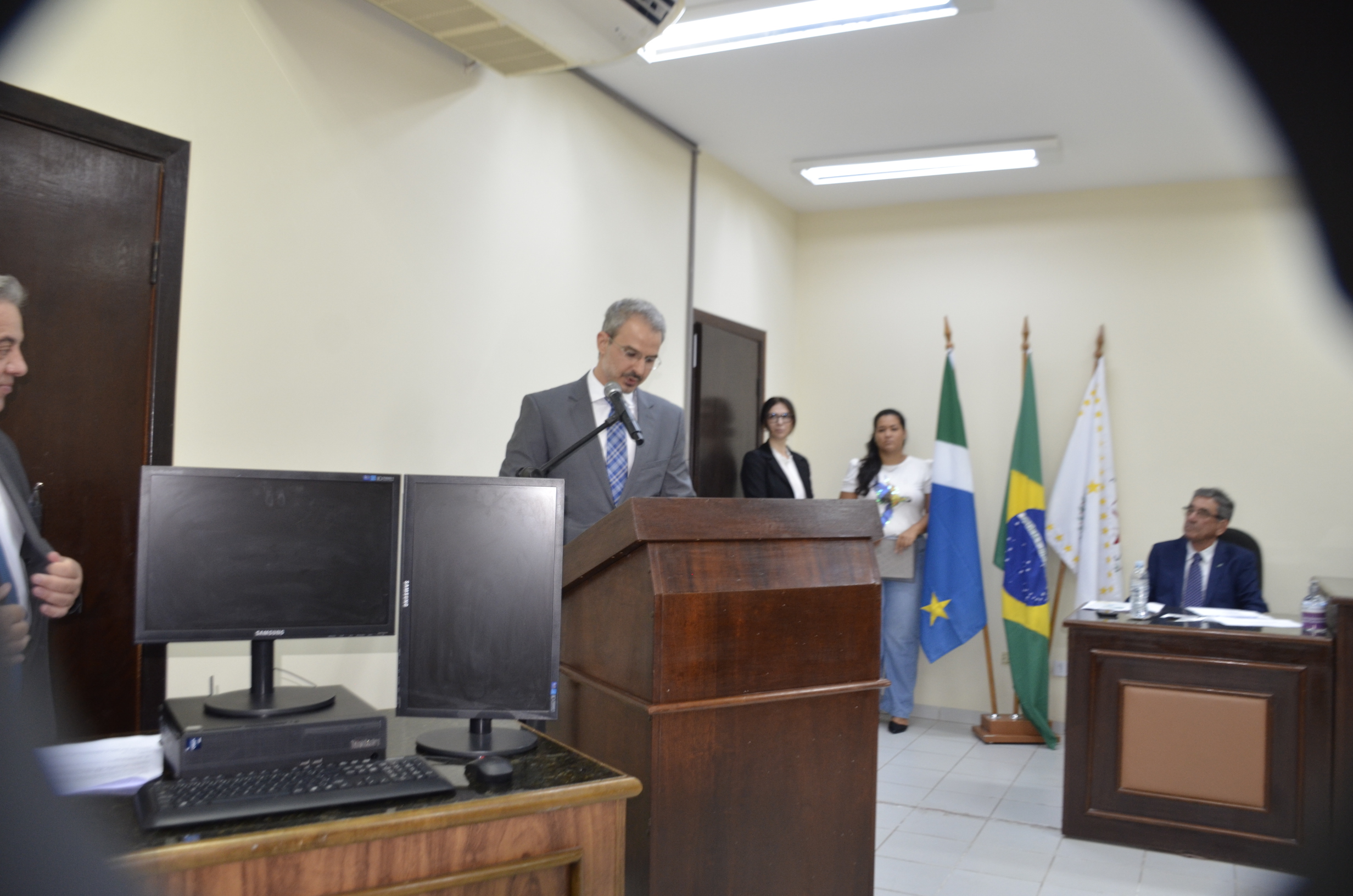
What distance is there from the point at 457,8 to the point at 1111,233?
13.7 feet

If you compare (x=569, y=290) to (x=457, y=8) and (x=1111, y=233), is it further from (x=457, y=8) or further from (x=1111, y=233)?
(x=1111, y=233)

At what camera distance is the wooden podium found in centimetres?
174

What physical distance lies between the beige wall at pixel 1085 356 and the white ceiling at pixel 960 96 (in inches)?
13.4

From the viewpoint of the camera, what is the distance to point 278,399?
287 cm

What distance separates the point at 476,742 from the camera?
1.63 meters

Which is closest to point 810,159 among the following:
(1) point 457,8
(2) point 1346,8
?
(1) point 457,8

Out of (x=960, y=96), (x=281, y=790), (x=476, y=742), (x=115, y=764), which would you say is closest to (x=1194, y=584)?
(x=960, y=96)

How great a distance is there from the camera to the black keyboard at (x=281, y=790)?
48.3 inches

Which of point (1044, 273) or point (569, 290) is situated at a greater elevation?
point (1044, 273)

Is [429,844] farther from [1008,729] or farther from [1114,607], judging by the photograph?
[1008,729]

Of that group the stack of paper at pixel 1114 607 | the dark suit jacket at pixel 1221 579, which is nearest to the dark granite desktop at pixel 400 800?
the stack of paper at pixel 1114 607

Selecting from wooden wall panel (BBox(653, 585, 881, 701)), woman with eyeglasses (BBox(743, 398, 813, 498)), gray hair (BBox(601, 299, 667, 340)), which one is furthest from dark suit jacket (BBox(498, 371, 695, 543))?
woman with eyeglasses (BBox(743, 398, 813, 498))

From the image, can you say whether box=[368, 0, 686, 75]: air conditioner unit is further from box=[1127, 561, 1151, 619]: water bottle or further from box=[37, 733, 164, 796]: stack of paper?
box=[1127, 561, 1151, 619]: water bottle

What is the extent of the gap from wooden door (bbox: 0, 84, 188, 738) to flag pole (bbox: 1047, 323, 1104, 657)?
4.62 meters
